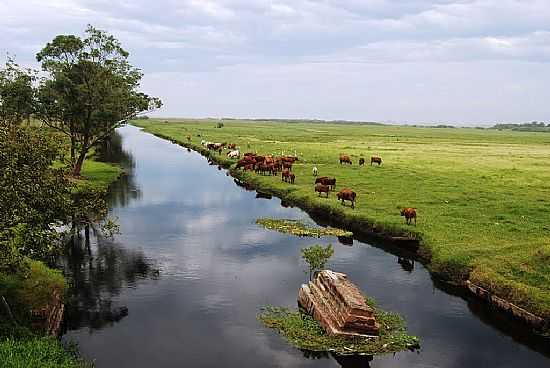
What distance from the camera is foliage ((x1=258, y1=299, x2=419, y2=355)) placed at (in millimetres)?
20188

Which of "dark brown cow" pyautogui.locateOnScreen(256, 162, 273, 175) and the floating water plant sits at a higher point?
"dark brown cow" pyautogui.locateOnScreen(256, 162, 273, 175)

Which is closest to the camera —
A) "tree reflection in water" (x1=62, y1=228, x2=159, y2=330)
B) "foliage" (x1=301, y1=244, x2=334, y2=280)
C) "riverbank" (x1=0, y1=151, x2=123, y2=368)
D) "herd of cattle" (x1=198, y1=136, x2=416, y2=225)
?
"riverbank" (x1=0, y1=151, x2=123, y2=368)

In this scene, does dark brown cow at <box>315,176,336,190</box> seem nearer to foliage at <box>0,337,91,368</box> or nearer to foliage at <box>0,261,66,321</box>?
foliage at <box>0,261,66,321</box>

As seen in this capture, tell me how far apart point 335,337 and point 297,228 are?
62.8ft

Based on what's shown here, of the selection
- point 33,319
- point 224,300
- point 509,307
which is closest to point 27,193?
point 33,319

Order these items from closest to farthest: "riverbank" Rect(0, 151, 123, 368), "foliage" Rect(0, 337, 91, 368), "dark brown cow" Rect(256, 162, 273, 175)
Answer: "foliage" Rect(0, 337, 91, 368)
"riverbank" Rect(0, 151, 123, 368)
"dark brown cow" Rect(256, 162, 273, 175)

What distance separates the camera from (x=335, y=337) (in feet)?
67.7

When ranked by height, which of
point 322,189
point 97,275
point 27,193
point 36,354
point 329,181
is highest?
point 27,193

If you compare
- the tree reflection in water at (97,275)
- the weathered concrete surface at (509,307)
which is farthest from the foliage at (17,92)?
the weathered concrete surface at (509,307)

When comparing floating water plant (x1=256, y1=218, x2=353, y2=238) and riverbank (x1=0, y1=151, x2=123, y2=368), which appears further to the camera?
floating water plant (x1=256, y1=218, x2=353, y2=238)

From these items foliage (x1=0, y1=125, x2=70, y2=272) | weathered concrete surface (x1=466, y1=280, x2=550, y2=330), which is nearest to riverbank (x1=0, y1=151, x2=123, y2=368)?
foliage (x1=0, y1=125, x2=70, y2=272)

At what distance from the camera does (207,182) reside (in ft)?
210

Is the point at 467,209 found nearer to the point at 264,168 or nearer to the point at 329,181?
the point at 329,181

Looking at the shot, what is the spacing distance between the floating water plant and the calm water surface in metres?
1.18
